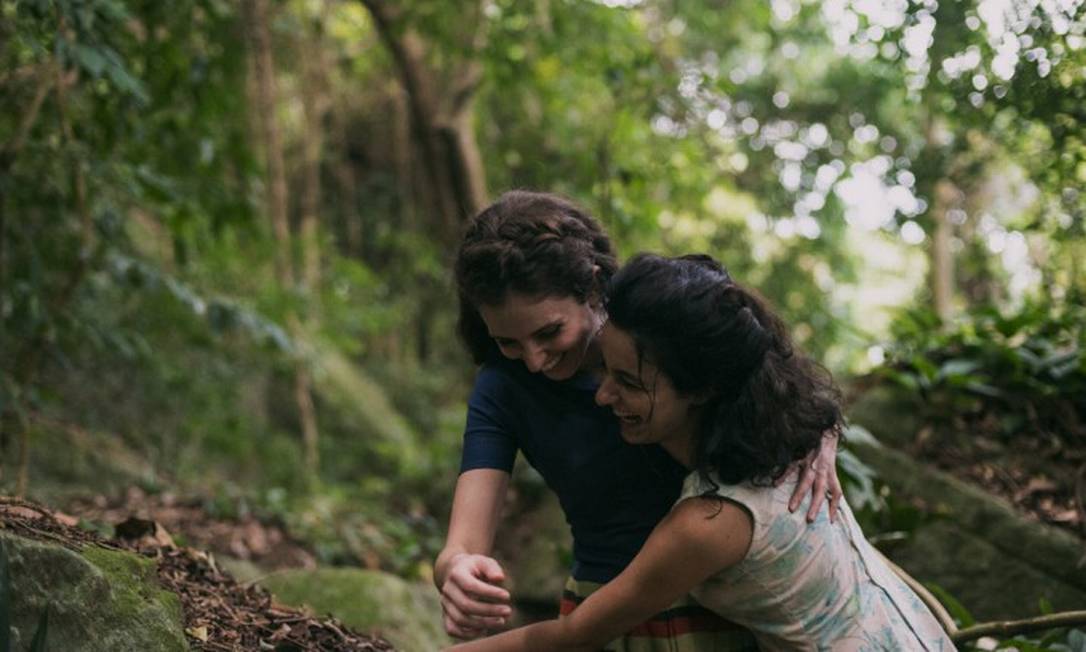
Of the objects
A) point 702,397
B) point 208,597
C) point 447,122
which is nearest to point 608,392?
point 702,397

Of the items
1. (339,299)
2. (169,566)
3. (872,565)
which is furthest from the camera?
(339,299)

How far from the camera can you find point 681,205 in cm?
955

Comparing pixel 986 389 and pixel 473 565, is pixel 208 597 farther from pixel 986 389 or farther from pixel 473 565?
pixel 986 389

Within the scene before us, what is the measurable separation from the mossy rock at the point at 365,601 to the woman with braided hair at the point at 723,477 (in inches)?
54.0

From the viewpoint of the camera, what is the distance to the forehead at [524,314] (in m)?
2.65

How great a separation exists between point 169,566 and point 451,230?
550 centimetres

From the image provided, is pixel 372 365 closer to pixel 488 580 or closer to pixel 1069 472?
pixel 1069 472

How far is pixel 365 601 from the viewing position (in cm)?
390

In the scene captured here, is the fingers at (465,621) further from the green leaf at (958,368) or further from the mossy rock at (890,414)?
the green leaf at (958,368)

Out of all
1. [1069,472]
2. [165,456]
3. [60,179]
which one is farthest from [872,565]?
[165,456]

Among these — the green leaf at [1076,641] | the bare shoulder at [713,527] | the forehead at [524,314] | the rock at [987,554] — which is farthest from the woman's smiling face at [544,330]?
the rock at [987,554]

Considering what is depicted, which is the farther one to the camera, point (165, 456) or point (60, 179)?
point (165, 456)

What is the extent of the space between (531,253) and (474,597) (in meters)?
0.80

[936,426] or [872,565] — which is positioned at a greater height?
[936,426]
